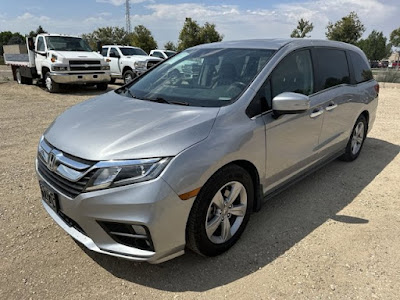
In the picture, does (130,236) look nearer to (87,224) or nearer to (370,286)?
(87,224)

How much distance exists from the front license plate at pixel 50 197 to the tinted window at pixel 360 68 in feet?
13.4

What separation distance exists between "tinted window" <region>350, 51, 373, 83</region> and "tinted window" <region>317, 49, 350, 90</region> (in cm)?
30

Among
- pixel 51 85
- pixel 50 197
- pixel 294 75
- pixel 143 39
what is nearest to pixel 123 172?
pixel 50 197

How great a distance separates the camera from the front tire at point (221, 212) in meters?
2.38

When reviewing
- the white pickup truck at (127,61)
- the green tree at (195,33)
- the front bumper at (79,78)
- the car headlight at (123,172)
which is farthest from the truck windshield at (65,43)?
the green tree at (195,33)

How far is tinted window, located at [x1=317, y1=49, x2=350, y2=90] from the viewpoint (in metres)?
3.73

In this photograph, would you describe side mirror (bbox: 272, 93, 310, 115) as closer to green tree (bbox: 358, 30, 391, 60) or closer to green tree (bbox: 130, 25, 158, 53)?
green tree (bbox: 130, 25, 158, 53)

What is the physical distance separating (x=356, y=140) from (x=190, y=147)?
11.7ft

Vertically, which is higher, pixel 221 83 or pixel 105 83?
pixel 221 83

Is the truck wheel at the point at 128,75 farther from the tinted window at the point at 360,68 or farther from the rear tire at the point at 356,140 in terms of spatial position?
the rear tire at the point at 356,140

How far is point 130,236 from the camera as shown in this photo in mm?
2201

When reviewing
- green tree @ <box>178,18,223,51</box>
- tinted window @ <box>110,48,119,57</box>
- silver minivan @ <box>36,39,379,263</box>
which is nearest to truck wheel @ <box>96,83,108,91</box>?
tinted window @ <box>110,48,119,57</box>

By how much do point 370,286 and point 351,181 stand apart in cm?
205

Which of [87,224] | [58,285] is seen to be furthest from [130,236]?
[58,285]
